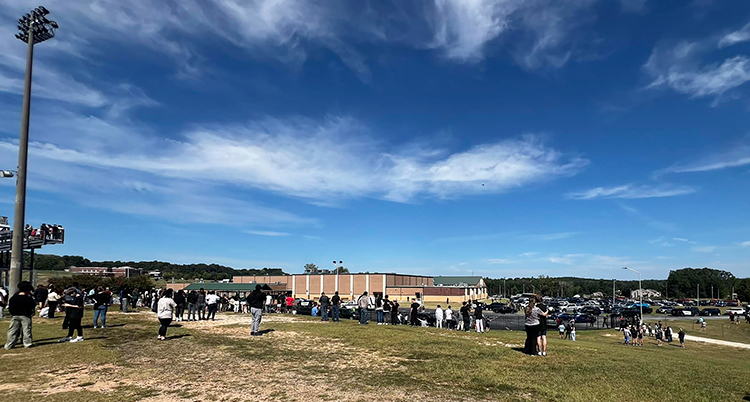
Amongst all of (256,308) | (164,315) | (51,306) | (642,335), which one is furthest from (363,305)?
(642,335)

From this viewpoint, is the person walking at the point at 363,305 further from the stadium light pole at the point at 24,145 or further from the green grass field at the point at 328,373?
the stadium light pole at the point at 24,145

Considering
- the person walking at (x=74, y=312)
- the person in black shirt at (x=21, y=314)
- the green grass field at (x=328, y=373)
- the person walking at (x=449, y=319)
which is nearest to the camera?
the green grass field at (x=328, y=373)

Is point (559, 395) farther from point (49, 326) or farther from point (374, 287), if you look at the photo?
point (374, 287)

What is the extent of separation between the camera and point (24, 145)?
20.1 metres

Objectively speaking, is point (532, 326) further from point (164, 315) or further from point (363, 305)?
point (363, 305)

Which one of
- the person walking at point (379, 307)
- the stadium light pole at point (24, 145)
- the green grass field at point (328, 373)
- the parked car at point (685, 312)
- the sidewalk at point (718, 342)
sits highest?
the stadium light pole at point (24, 145)

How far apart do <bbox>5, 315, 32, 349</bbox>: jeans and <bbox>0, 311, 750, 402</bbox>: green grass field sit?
517 mm

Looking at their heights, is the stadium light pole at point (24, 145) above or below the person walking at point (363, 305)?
above

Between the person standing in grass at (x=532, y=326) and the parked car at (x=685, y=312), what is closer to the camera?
the person standing in grass at (x=532, y=326)

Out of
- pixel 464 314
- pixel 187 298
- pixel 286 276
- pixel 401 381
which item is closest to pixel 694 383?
pixel 401 381

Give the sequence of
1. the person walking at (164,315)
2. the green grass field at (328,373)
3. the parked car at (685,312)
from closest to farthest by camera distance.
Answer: the green grass field at (328,373) → the person walking at (164,315) → the parked car at (685,312)

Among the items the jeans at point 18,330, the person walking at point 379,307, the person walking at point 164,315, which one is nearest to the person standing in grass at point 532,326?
the person walking at point 164,315

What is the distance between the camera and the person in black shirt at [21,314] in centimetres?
1198

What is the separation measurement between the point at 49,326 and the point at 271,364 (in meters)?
13.0
